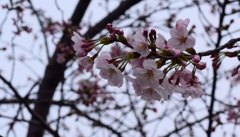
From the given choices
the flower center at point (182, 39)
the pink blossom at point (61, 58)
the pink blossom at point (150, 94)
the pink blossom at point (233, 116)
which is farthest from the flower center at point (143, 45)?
the pink blossom at point (61, 58)

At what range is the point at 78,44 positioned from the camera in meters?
1.27

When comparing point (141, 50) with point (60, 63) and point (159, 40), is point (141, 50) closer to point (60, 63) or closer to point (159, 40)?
point (159, 40)

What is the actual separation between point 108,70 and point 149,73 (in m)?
0.17

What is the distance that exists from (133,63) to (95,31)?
3.58 meters

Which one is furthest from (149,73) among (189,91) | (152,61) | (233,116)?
(233,116)

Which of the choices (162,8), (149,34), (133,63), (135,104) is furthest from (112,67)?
(162,8)

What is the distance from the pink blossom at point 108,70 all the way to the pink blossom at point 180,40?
22 centimetres

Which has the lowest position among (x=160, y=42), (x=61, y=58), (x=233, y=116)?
(x=160, y=42)

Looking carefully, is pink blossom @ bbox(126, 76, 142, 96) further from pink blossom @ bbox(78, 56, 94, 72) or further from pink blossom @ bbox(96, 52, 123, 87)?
pink blossom @ bbox(78, 56, 94, 72)

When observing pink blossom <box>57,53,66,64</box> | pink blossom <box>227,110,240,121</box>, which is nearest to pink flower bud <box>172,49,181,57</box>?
pink blossom <box>227,110,240,121</box>

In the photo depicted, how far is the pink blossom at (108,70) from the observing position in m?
1.22

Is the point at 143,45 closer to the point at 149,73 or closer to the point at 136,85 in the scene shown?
the point at 149,73

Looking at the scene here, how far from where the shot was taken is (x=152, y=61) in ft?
3.66

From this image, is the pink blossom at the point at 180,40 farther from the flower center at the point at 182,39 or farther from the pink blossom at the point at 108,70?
the pink blossom at the point at 108,70
